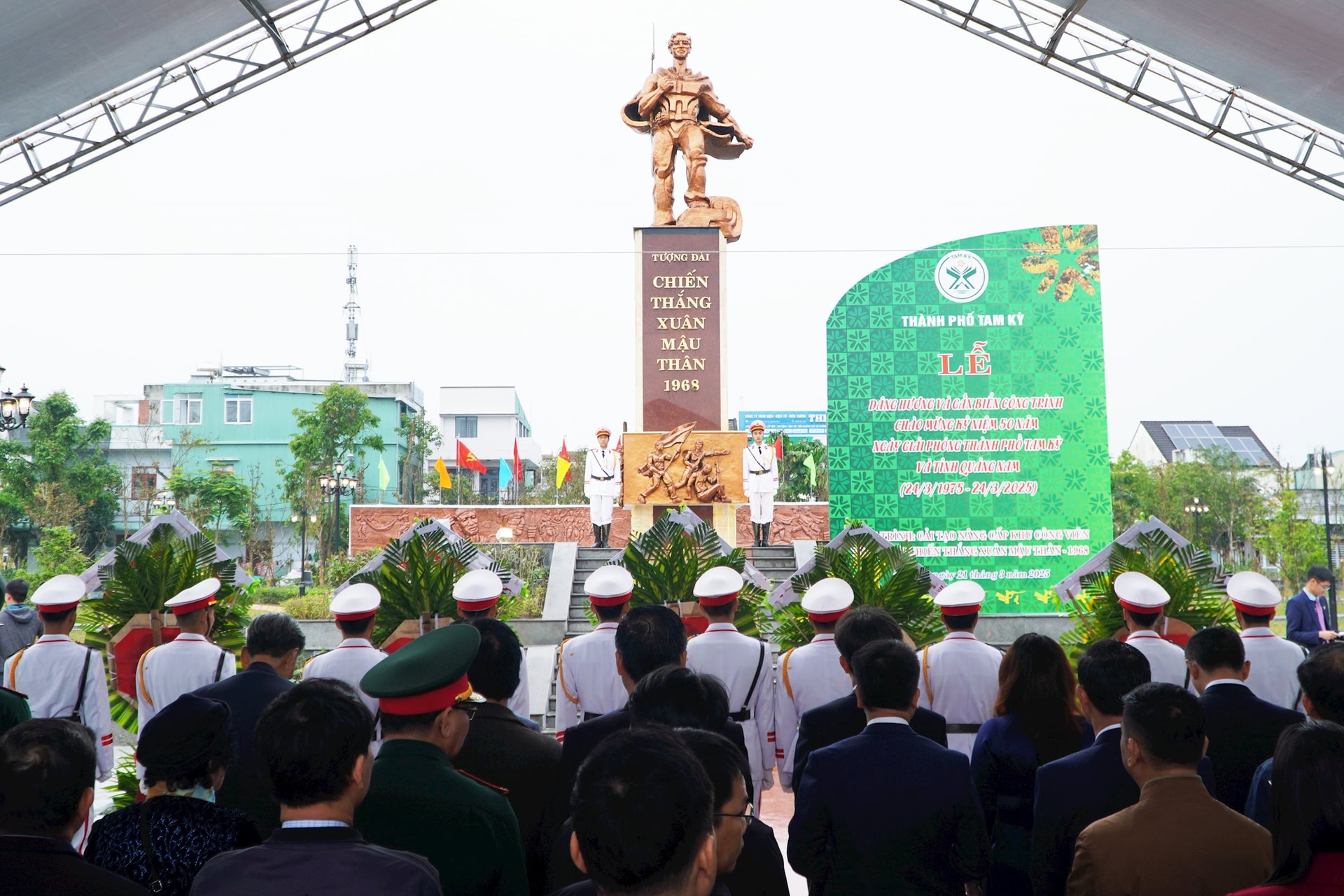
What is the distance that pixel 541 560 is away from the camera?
1627 cm

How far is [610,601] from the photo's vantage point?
4.66 metres

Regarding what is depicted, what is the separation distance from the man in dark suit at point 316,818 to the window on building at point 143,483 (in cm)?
2994

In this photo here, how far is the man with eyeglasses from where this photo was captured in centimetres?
206

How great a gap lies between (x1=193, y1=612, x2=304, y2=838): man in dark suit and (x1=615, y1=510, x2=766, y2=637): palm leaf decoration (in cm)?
255

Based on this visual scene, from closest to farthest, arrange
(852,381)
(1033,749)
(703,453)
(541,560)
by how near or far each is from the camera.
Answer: (1033,749) → (852,381) → (703,453) → (541,560)

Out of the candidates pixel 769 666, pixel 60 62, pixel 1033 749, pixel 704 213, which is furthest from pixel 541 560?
pixel 1033 749

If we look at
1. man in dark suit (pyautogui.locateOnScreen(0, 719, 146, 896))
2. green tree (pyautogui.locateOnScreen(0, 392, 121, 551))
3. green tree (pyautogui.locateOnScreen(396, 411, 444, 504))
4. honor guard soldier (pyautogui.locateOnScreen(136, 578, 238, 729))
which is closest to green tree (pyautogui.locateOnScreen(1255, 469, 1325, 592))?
honor guard soldier (pyautogui.locateOnScreen(136, 578, 238, 729))

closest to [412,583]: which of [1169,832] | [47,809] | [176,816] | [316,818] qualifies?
[176,816]

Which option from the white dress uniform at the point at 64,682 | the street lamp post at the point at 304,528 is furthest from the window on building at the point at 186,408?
the white dress uniform at the point at 64,682

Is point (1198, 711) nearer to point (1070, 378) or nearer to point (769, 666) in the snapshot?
point (769, 666)

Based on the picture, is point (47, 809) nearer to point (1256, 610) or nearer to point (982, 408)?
point (1256, 610)

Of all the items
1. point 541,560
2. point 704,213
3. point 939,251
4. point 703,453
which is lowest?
point 541,560

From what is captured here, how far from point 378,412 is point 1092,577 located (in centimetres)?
3627

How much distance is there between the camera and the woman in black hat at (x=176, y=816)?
6.80 feet
